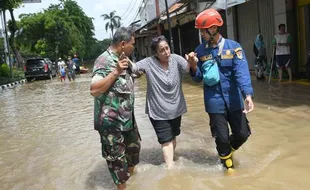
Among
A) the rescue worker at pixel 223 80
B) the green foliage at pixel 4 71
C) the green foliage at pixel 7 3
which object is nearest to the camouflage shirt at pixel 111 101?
the rescue worker at pixel 223 80

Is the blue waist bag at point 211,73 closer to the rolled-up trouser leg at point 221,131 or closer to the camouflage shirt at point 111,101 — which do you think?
the rolled-up trouser leg at point 221,131

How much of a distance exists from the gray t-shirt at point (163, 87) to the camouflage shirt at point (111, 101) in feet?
2.45

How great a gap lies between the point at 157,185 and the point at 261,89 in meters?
6.72

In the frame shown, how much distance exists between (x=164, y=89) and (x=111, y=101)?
0.97m

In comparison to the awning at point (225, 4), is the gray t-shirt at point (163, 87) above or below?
below

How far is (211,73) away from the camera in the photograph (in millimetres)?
4156

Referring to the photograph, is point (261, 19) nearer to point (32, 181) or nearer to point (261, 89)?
point (261, 89)

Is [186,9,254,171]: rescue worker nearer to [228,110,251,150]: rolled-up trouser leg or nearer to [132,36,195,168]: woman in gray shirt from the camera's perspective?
[228,110,251,150]: rolled-up trouser leg

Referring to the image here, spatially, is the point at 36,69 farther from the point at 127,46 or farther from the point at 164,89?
the point at 127,46

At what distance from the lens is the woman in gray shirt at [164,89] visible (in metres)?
4.51

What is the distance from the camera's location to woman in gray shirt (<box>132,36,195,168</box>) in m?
4.51

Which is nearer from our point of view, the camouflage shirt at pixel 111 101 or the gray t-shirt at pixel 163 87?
the camouflage shirt at pixel 111 101

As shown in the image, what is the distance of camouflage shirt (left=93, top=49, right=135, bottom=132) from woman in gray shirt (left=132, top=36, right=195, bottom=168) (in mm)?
735

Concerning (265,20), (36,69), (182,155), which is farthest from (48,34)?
(182,155)
